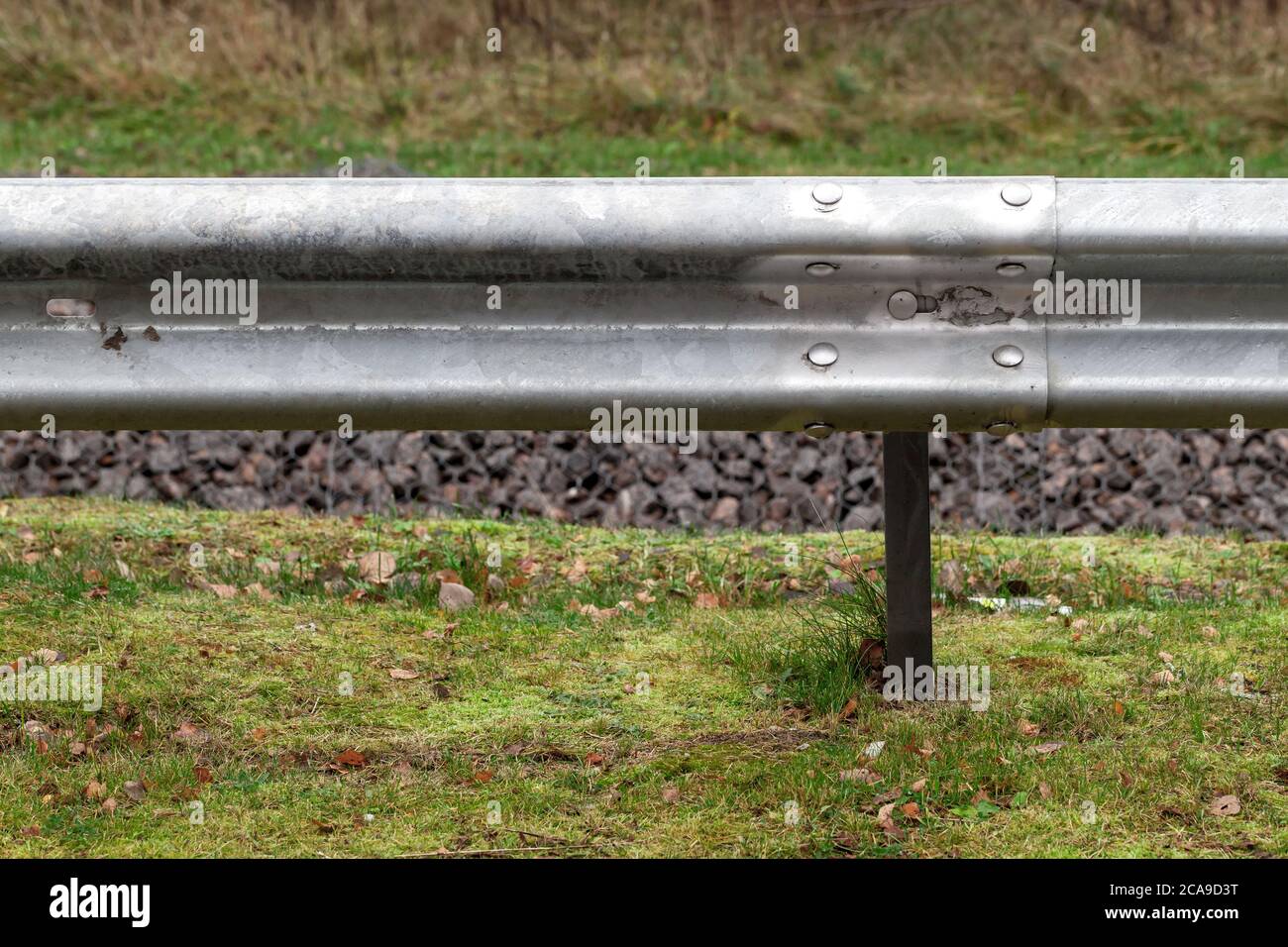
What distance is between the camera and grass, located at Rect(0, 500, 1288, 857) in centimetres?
277

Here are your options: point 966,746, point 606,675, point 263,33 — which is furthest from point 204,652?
point 263,33

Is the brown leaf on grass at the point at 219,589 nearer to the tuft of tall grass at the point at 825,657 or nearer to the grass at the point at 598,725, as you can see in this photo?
the grass at the point at 598,725

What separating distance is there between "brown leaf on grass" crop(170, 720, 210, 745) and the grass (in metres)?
0.01

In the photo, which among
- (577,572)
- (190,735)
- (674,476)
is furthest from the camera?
(674,476)

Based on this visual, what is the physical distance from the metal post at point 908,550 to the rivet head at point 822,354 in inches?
23.1

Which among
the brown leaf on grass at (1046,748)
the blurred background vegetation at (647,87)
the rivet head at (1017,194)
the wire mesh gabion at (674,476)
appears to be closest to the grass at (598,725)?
the brown leaf on grass at (1046,748)

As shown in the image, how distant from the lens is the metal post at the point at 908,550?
10.7 ft

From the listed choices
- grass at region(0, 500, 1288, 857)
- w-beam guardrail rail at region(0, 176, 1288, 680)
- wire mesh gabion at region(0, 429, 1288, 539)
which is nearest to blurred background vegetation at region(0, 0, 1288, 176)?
wire mesh gabion at region(0, 429, 1288, 539)

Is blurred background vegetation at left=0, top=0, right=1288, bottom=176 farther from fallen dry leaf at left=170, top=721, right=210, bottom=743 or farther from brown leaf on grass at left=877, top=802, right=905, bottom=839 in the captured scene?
A: brown leaf on grass at left=877, top=802, right=905, bottom=839

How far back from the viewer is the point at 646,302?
108 inches

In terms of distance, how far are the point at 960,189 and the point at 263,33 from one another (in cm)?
1493

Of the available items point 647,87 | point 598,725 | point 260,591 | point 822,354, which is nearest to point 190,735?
point 598,725

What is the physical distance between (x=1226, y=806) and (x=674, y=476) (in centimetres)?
482

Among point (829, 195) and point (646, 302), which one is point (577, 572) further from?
point (829, 195)
